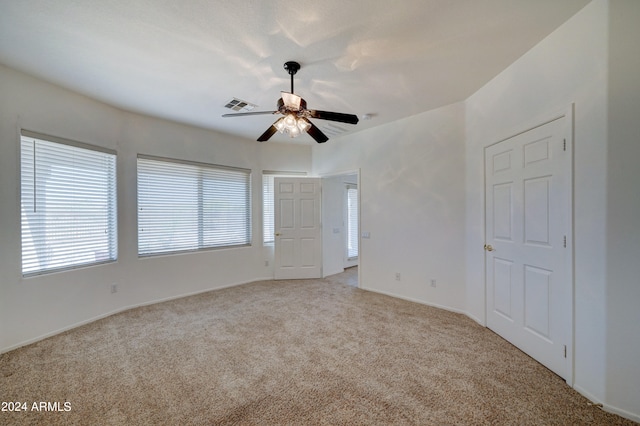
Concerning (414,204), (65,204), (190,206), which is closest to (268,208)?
Result: (190,206)

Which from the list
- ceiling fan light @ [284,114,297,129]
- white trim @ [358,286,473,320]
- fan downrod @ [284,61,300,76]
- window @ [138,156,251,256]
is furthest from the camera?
window @ [138,156,251,256]

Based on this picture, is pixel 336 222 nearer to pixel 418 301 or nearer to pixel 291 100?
pixel 418 301

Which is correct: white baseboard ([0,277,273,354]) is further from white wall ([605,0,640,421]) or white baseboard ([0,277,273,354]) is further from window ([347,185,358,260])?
white wall ([605,0,640,421])

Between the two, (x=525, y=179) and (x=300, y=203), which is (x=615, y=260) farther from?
(x=300, y=203)

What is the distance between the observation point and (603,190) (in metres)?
1.73

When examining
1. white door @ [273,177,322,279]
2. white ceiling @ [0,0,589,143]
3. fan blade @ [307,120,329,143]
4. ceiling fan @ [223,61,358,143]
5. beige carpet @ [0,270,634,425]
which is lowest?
beige carpet @ [0,270,634,425]

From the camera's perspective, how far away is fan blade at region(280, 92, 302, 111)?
80.2 inches

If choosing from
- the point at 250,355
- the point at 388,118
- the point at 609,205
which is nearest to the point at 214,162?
the point at 388,118

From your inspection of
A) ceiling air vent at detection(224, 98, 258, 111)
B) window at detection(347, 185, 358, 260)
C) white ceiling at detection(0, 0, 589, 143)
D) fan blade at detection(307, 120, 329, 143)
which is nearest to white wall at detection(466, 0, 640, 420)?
white ceiling at detection(0, 0, 589, 143)

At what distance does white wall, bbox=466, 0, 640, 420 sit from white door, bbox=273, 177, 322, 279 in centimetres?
372

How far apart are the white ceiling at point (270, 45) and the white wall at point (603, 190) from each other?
291mm

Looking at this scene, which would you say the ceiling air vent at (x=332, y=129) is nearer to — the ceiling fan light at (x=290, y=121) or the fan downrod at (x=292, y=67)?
the fan downrod at (x=292, y=67)

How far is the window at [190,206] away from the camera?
3809 millimetres

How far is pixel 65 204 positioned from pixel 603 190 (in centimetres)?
491
